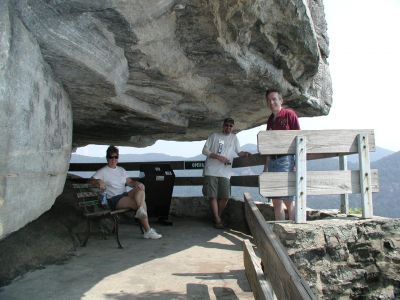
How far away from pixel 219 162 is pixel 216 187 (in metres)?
0.42

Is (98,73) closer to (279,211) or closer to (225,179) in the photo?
(279,211)

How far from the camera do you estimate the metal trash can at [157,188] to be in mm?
7887

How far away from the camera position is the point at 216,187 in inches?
271

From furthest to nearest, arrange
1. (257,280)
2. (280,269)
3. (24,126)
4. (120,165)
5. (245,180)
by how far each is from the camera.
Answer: (120,165)
(245,180)
(257,280)
(24,126)
(280,269)

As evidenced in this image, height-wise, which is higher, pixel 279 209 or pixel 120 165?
pixel 120 165

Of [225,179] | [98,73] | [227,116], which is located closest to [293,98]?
[227,116]

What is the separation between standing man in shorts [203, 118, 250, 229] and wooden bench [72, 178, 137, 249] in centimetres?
153

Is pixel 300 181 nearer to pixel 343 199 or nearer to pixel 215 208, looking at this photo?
pixel 343 199

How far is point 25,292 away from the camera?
12.5 feet

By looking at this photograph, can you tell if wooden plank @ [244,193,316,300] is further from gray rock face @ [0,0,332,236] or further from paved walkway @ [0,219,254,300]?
gray rock face @ [0,0,332,236]

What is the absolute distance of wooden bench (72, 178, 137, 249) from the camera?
222 inches

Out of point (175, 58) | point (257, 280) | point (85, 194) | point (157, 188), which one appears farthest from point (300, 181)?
point (157, 188)

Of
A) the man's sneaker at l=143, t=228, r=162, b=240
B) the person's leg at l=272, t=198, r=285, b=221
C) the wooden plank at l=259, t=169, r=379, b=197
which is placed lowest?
the man's sneaker at l=143, t=228, r=162, b=240

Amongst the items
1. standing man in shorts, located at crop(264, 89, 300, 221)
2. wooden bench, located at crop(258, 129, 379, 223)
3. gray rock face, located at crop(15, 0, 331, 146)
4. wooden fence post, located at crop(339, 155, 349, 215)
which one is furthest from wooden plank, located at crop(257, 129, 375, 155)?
gray rock face, located at crop(15, 0, 331, 146)
